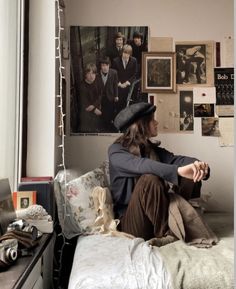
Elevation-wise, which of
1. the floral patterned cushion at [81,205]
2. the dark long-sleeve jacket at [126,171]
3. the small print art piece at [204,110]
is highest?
the small print art piece at [204,110]

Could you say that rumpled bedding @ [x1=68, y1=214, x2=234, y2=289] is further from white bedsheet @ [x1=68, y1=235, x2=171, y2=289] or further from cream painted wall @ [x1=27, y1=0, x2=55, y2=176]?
cream painted wall @ [x1=27, y1=0, x2=55, y2=176]

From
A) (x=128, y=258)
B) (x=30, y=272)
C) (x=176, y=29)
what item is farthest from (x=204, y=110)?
(x=30, y=272)

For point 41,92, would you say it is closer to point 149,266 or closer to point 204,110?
point 149,266

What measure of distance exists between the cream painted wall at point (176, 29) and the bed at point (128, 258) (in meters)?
0.68

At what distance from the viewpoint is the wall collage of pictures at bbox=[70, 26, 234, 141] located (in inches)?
94.0

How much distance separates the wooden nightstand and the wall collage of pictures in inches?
41.4

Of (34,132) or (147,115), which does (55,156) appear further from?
(147,115)

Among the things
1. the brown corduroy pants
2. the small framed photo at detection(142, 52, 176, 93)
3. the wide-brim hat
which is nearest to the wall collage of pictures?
the small framed photo at detection(142, 52, 176, 93)

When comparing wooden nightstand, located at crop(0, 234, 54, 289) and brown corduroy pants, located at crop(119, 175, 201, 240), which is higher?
brown corduroy pants, located at crop(119, 175, 201, 240)

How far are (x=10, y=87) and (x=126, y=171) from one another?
737 millimetres

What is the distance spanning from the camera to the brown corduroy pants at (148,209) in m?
1.51

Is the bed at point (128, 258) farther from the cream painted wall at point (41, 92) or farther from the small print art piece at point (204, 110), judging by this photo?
the small print art piece at point (204, 110)

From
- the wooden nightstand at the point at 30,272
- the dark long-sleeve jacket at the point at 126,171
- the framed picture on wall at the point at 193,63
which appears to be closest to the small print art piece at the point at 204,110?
the framed picture on wall at the point at 193,63

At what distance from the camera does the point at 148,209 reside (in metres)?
1.51
